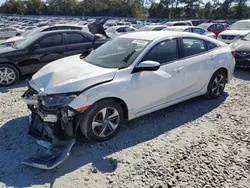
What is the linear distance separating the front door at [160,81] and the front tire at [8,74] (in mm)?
4133

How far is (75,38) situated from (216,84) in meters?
4.40

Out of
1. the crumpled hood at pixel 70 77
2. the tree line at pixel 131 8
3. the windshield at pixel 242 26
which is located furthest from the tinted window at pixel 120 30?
the tree line at pixel 131 8

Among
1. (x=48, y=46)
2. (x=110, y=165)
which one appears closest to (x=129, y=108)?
(x=110, y=165)

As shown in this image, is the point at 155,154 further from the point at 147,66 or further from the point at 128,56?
the point at 128,56

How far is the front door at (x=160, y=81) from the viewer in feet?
11.7

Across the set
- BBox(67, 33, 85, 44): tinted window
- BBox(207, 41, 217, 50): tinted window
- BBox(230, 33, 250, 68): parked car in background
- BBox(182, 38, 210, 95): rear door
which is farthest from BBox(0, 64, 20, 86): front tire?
BBox(230, 33, 250, 68): parked car in background

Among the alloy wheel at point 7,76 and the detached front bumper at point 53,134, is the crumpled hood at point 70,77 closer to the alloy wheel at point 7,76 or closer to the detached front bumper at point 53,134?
the detached front bumper at point 53,134

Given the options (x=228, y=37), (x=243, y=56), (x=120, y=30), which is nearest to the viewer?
(x=243, y=56)

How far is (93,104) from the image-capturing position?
3.17 metres

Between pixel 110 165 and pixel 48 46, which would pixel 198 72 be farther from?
pixel 48 46

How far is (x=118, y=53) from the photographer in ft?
13.0

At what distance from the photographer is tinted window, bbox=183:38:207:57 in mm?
4255

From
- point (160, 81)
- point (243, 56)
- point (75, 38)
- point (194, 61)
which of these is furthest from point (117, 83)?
point (243, 56)

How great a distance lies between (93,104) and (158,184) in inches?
51.9
